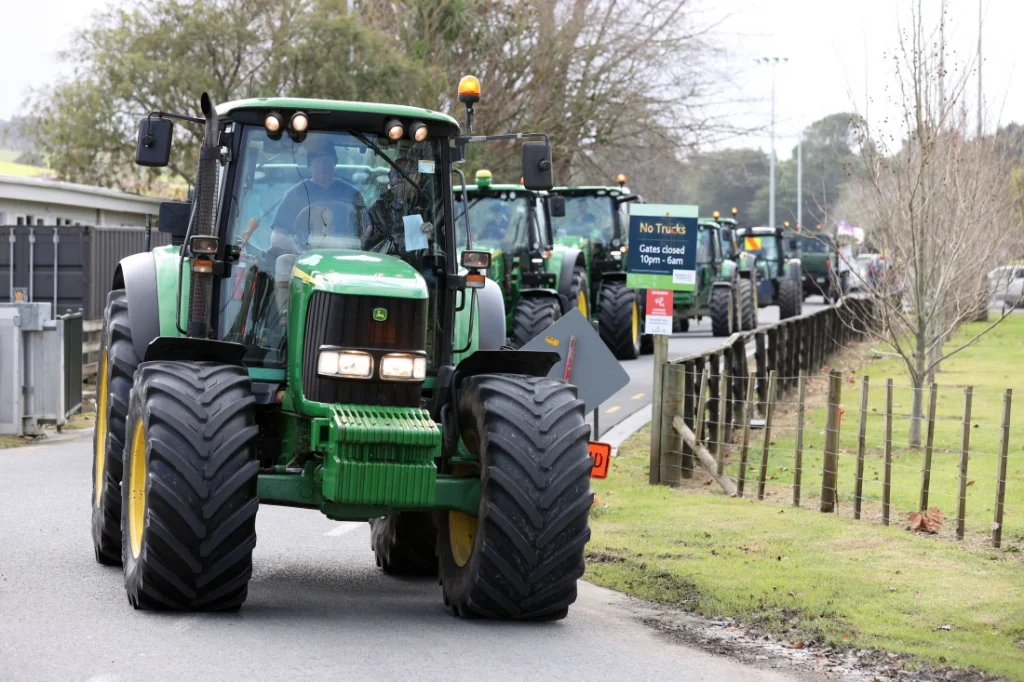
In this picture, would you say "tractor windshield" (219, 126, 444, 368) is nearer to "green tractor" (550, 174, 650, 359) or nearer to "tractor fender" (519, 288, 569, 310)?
"tractor fender" (519, 288, 569, 310)

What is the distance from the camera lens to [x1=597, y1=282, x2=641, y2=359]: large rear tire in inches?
1078

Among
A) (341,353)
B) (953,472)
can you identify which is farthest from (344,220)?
(953,472)

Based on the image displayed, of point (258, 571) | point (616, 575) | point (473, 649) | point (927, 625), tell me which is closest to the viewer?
point (473, 649)

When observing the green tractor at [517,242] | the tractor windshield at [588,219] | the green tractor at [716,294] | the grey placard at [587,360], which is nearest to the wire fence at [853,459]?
the grey placard at [587,360]

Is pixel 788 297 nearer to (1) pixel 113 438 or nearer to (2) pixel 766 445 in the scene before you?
(2) pixel 766 445

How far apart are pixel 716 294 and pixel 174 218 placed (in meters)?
24.9

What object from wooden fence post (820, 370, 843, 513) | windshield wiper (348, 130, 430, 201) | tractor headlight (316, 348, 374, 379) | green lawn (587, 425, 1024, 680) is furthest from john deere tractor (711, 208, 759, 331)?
tractor headlight (316, 348, 374, 379)

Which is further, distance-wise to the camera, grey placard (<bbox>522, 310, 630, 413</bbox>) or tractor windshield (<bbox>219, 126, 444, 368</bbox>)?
grey placard (<bbox>522, 310, 630, 413</bbox>)

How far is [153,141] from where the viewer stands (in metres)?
8.88

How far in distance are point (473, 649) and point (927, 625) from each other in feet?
8.94

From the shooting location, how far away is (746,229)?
1726 inches

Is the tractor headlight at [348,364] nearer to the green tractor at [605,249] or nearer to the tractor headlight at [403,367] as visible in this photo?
the tractor headlight at [403,367]

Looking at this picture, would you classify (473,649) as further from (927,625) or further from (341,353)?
(927,625)

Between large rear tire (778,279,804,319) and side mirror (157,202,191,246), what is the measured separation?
110 ft
